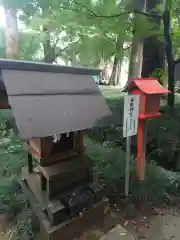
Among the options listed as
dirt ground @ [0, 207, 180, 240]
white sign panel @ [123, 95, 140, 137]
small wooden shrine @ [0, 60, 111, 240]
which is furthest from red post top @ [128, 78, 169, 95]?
dirt ground @ [0, 207, 180, 240]

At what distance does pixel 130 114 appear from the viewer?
2.26 metres

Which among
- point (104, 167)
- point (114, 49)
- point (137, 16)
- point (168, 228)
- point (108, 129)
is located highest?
point (137, 16)

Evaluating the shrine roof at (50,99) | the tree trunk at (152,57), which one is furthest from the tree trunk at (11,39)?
the shrine roof at (50,99)

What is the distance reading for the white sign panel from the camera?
2.22m

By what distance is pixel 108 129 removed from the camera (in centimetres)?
452

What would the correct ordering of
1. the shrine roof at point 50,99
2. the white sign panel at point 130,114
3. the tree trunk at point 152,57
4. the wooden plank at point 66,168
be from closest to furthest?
the shrine roof at point 50,99
the wooden plank at point 66,168
the white sign panel at point 130,114
the tree trunk at point 152,57

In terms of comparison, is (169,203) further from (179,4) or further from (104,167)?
(179,4)

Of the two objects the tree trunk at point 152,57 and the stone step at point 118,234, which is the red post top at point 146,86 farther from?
the tree trunk at point 152,57

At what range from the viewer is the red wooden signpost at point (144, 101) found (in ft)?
7.54

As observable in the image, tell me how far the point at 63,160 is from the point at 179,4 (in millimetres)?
3485

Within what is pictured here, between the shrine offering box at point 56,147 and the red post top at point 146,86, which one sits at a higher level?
the red post top at point 146,86

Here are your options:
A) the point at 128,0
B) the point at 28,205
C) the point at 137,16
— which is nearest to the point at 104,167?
the point at 28,205

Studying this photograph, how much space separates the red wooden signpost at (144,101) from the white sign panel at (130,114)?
0.09 meters

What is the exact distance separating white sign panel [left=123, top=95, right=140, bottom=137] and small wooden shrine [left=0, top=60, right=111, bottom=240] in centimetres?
39
